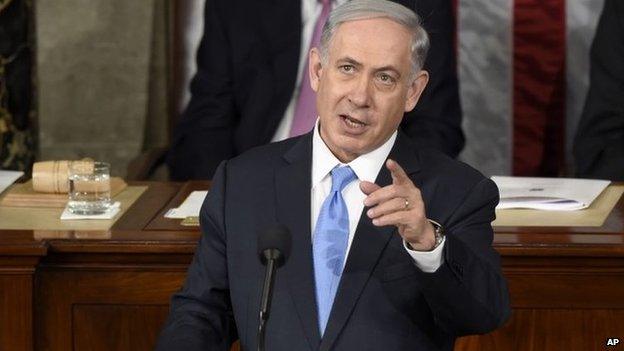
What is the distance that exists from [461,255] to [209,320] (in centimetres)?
55

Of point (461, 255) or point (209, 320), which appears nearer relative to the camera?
point (461, 255)

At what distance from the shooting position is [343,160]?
298 centimetres

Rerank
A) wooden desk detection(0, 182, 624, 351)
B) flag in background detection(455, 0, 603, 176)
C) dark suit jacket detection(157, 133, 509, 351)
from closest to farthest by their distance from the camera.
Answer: dark suit jacket detection(157, 133, 509, 351) < wooden desk detection(0, 182, 624, 351) < flag in background detection(455, 0, 603, 176)

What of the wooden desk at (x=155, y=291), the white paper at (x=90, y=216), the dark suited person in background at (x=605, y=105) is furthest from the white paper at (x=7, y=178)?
the dark suited person in background at (x=605, y=105)

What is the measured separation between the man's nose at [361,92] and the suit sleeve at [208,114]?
2.04 metres

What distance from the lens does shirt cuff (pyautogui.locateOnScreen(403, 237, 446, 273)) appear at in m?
2.58

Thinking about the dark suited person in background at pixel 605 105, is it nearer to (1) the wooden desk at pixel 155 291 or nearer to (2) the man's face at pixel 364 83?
(1) the wooden desk at pixel 155 291

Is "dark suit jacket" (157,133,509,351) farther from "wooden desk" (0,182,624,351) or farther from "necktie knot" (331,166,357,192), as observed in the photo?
"wooden desk" (0,182,624,351)

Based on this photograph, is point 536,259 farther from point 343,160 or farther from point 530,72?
point 530,72

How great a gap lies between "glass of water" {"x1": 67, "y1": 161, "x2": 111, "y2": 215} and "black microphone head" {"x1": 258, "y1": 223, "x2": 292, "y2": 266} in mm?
1298

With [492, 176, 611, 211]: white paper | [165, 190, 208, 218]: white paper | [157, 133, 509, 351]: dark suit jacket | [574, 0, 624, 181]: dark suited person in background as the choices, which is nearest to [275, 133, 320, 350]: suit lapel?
[157, 133, 509, 351]: dark suit jacket

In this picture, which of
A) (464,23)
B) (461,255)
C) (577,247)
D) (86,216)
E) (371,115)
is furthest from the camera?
(464,23)

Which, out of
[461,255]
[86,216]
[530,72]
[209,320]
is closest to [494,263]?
[461,255]

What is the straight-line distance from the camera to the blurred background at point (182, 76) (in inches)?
214
